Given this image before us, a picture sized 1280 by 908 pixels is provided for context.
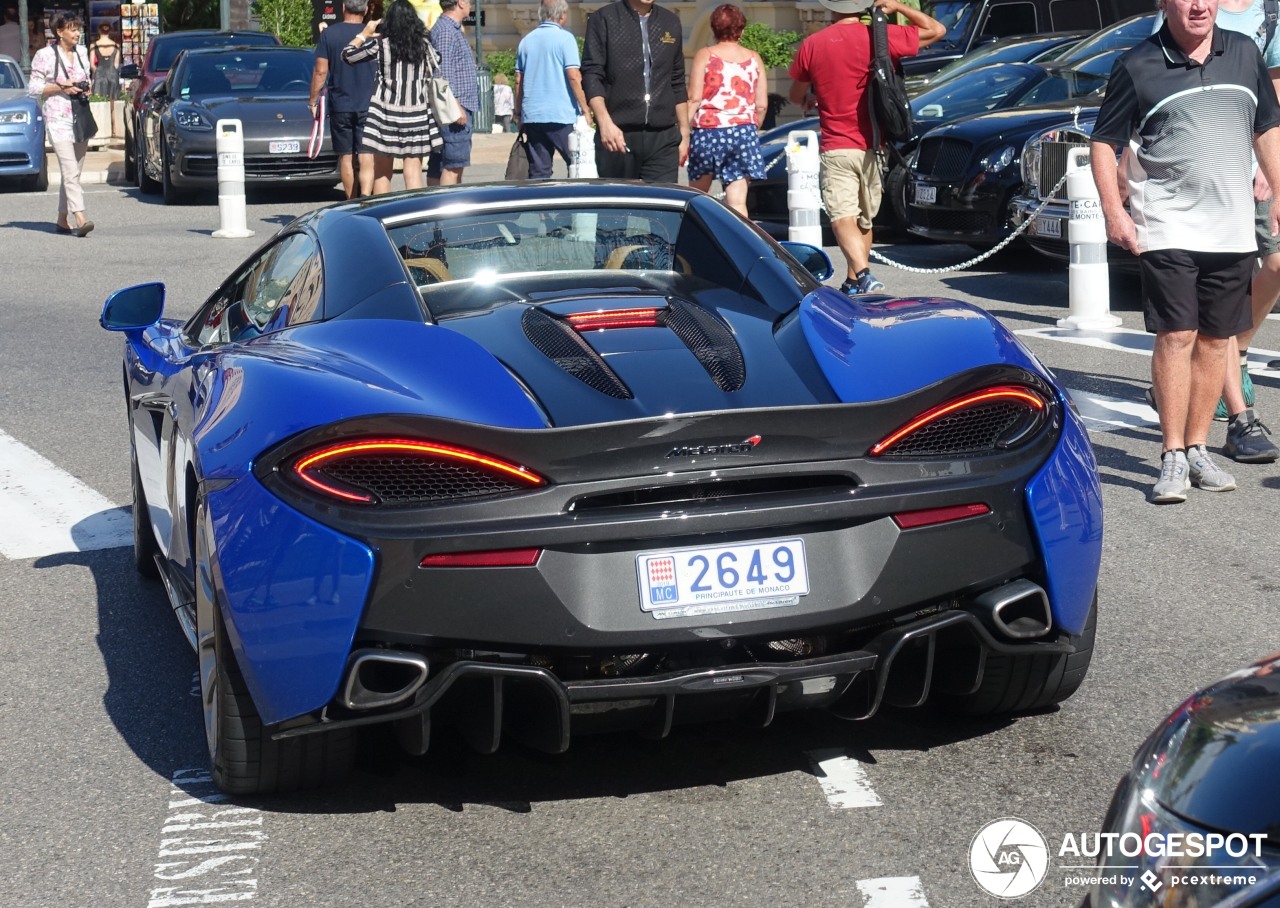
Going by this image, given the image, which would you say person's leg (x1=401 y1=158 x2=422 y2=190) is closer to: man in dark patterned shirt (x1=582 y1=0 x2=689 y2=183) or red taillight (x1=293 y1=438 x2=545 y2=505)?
man in dark patterned shirt (x1=582 y1=0 x2=689 y2=183)

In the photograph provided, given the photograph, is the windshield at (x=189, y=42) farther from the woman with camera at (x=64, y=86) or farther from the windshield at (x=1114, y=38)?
the windshield at (x=1114, y=38)

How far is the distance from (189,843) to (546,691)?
0.84 metres

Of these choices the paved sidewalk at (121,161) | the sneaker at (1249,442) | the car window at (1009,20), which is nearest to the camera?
the sneaker at (1249,442)

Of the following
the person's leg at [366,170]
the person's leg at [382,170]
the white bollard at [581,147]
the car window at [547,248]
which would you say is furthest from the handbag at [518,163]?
the car window at [547,248]

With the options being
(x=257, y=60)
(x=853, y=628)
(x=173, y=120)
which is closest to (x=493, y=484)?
(x=853, y=628)

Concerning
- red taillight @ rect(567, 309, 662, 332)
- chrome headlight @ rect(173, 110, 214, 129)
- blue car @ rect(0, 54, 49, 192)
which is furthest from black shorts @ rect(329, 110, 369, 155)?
red taillight @ rect(567, 309, 662, 332)

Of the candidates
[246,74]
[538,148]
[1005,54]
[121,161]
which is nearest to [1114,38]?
[1005,54]

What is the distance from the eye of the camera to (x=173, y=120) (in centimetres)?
1947

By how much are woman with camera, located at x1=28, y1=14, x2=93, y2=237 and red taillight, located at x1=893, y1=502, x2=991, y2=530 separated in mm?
14107

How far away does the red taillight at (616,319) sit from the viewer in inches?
168

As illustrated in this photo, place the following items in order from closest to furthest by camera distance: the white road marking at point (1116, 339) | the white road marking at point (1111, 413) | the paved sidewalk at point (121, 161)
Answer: the white road marking at point (1111, 413), the white road marking at point (1116, 339), the paved sidewalk at point (121, 161)

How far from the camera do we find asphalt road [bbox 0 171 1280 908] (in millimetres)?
3602

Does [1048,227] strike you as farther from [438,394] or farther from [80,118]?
[80,118]

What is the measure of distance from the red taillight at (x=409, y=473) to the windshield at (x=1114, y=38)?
12.1 meters
